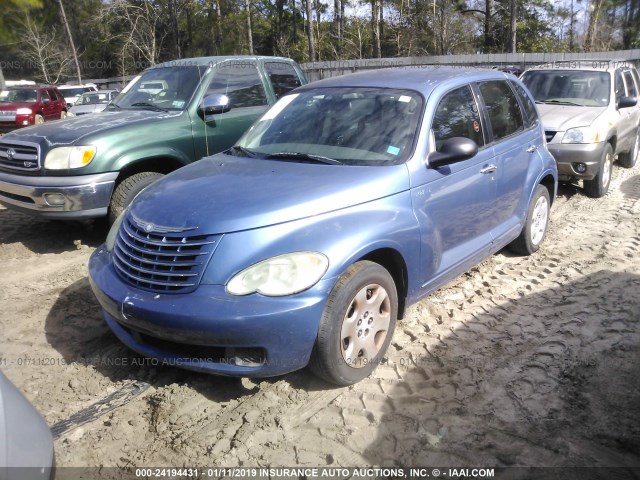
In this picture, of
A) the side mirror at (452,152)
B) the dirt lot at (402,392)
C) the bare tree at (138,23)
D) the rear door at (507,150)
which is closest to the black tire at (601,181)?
the rear door at (507,150)

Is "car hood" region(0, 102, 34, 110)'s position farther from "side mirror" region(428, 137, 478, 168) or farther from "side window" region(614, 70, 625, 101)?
"side mirror" region(428, 137, 478, 168)

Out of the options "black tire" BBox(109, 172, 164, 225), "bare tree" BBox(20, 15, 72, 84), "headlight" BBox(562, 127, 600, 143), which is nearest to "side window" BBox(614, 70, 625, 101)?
"headlight" BBox(562, 127, 600, 143)

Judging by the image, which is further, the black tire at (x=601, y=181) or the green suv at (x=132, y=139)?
the black tire at (x=601, y=181)

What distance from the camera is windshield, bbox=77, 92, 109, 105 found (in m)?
22.9

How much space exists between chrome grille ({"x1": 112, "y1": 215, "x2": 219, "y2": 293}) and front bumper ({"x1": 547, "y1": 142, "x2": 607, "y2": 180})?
603 centimetres

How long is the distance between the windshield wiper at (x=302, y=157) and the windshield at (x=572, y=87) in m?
6.33

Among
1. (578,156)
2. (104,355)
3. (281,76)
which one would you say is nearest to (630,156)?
(578,156)

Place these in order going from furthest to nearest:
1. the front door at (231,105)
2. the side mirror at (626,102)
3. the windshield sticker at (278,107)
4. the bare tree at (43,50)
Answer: the bare tree at (43,50), the side mirror at (626,102), the front door at (231,105), the windshield sticker at (278,107)

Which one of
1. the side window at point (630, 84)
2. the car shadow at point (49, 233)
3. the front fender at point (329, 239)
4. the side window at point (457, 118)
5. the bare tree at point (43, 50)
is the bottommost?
the car shadow at point (49, 233)

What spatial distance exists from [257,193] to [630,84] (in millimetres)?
8868

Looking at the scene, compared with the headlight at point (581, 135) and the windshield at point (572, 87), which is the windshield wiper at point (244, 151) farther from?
the windshield at point (572, 87)

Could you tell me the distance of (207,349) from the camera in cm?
298

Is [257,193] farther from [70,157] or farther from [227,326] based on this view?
[70,157]

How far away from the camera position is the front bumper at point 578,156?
289 inches
